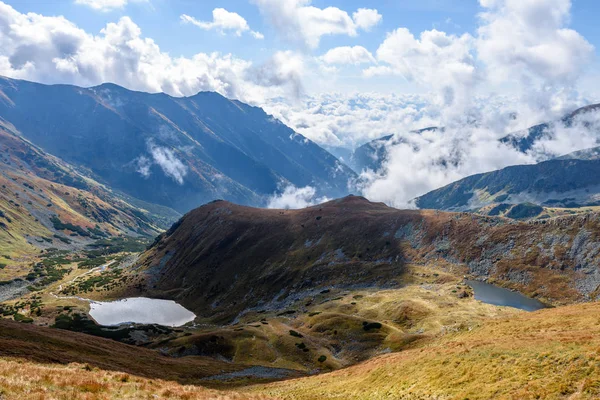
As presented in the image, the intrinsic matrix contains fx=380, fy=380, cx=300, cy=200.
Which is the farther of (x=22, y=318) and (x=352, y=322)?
(x=22, y=318)

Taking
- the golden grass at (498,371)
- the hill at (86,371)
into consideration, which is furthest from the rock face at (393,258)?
the hill at (86,371)

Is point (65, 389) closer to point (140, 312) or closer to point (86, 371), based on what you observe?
point (86, 371)

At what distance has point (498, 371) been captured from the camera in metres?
31.5

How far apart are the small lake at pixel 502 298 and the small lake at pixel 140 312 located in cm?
10816

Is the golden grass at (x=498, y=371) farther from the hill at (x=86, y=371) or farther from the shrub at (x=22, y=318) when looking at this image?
the shrub at (x=22, y=318)

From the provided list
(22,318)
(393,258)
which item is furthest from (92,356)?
(22,318)

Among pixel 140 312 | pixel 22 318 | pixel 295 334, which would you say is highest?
pixel 295 334

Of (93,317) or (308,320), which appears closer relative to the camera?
(308,320)

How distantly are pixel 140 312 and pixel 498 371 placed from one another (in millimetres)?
157933

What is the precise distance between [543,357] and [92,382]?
115 ft

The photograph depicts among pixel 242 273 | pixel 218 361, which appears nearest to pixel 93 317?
pixel 242 273

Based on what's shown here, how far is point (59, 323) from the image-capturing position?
456ft

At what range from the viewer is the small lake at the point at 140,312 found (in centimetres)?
15050

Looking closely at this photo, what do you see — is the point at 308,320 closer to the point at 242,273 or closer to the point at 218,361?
the point at 218,361
